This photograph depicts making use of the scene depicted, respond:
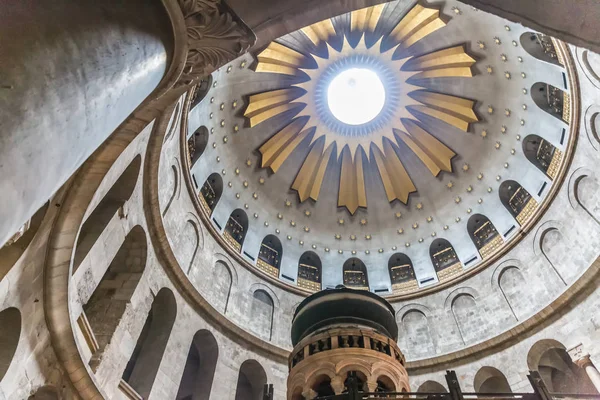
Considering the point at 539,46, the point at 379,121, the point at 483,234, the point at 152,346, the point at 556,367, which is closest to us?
the point at 152,346

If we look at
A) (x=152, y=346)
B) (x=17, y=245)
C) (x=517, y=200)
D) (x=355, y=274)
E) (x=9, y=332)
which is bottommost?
(x=9, y=332)

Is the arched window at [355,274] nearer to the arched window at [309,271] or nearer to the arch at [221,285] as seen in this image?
the arched window at [309,271]

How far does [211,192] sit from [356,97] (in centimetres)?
1065

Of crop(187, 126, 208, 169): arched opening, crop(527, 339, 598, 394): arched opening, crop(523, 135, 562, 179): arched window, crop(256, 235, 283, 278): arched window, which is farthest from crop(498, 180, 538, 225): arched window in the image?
crop(187, 126, 208, 169): arched opening

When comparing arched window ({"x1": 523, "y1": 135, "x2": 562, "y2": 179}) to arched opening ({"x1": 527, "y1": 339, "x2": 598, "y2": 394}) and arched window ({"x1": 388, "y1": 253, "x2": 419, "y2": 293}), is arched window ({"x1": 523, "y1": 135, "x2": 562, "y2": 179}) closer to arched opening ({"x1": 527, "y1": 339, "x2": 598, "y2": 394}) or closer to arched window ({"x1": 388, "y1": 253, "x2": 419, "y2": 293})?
arched opening ({"x1": 527, "y1": 339, "x2": 598, "y2": 394})

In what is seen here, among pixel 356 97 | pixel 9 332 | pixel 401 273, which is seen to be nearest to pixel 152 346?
pixel 9 332

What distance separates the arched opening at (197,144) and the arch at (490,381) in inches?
503

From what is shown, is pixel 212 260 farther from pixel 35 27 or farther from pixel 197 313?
pixel 35 27

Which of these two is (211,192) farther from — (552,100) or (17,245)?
(552,100)

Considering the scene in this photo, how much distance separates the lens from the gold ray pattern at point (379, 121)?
18.5 meters

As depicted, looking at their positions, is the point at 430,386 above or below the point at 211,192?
below

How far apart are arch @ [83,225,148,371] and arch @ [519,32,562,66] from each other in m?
14.7

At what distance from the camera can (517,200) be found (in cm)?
1733

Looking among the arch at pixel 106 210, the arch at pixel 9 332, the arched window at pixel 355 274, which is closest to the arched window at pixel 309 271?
the arched window at pixel 355 274
